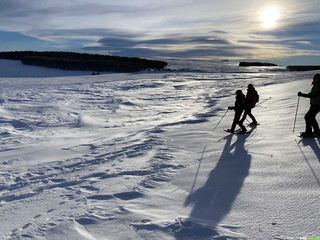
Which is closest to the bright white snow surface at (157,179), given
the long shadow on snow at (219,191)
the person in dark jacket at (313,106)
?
the long shadow on snow at (219,191)

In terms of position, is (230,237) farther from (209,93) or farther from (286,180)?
(209,93)

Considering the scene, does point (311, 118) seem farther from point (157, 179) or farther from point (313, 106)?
point (157, 179)

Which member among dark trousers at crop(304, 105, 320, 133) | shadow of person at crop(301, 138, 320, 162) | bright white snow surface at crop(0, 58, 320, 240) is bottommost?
bright white snow surface at crop(0, 58, 320, 240)

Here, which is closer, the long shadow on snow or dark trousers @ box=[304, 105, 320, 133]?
the long shadow on snow

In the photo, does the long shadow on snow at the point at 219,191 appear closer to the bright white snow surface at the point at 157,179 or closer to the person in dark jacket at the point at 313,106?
the bright white snow surface at the point at 157,179

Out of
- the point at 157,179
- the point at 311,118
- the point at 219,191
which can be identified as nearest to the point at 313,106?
the point at 311,118

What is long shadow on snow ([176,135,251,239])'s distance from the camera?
5.50m

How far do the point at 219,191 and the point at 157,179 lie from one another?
1.30 meters

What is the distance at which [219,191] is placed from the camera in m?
6.62

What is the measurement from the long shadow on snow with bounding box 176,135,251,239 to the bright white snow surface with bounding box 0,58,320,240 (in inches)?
0.6

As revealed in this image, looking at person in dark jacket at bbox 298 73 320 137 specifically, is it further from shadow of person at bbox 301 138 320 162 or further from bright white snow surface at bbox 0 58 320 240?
bright white snow surface at bbox 0 58 320 240

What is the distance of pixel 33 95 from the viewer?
2266cm

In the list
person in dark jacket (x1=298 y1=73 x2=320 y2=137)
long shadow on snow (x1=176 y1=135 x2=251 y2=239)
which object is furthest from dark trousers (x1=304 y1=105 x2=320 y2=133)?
long shadow on snow (x1=176 y1=135 x2=251 y2=239)

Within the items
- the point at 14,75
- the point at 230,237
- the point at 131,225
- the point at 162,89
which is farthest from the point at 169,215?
the point at 14,75
